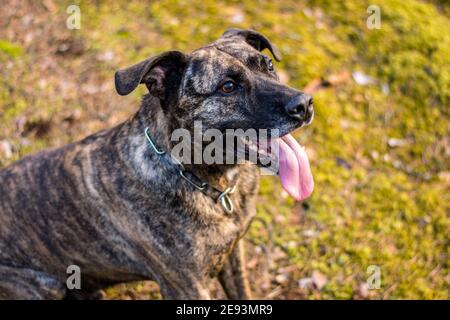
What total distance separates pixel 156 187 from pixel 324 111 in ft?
9.22

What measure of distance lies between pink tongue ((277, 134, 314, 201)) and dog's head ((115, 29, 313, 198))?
1cm

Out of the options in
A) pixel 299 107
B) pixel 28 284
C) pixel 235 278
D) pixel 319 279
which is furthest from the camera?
Result: pixel 319 279

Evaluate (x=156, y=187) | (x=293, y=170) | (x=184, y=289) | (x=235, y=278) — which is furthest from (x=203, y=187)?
(x=235, y=278)

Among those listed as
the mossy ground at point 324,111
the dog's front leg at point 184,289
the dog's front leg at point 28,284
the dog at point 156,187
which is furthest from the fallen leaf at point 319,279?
the dog's front leg at point 28,284

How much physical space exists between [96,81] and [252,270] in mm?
3007

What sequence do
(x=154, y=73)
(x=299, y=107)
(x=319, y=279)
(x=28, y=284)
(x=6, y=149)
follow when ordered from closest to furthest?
(x=299, y=107)
(x=154, y=73)
(x=28, y=284)
(x=319, y=279)
(x=6, y=149)

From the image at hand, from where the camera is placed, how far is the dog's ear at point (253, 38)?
363cm

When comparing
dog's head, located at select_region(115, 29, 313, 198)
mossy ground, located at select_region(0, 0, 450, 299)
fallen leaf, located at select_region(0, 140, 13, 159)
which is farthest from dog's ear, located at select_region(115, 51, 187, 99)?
fallen leaf, located at select_region(0, 140, 13, 159)

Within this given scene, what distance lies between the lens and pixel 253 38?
12.3 feet

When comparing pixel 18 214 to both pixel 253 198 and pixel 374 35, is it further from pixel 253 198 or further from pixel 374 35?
pixel 374 35

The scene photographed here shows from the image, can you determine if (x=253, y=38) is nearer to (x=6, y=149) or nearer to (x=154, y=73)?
(x=154, y=73)

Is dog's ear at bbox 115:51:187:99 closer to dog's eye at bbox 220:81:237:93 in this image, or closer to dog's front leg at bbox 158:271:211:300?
dog's eye at bbox 220:81:237:93

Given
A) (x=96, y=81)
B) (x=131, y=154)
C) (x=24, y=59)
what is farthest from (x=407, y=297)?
(x=24, y=59)

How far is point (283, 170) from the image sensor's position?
3.26m
